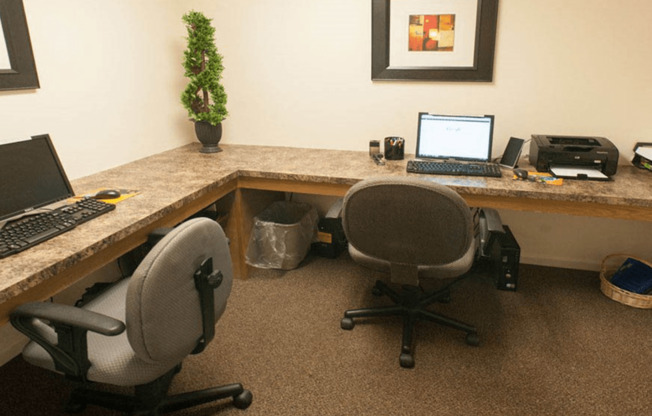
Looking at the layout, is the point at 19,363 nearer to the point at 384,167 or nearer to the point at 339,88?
the point at 384,167

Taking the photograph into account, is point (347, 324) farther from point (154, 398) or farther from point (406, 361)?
point (154, 398)

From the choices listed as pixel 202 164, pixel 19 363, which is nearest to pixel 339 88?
pixel 202 164

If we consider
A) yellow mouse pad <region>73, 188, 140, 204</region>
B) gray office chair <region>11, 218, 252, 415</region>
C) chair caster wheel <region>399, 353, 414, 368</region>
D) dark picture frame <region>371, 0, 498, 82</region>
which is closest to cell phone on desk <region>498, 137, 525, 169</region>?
dark picture frame <region>371, 0, 498, 82</region>

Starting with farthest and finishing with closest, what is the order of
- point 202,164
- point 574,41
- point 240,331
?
1. point 202,164
2. point 574,41
3. point 240,331

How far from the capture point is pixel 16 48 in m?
1.88

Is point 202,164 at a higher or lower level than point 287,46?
lower

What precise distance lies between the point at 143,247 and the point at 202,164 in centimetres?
81

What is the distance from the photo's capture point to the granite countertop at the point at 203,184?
4.54ft

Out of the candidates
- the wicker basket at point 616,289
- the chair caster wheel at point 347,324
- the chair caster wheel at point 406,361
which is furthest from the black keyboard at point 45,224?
the wicker basket at point 616,289

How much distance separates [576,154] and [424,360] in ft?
4.19

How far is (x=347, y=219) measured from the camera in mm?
1783

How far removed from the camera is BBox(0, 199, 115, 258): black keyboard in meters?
1.42

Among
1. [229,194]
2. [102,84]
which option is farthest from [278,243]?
[102,84]

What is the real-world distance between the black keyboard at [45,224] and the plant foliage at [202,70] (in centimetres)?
106
